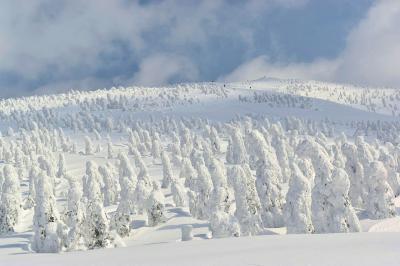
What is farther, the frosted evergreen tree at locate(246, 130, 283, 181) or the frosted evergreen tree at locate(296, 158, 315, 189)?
the frosted evergreen tree at locate(296, 158, 315, 189)

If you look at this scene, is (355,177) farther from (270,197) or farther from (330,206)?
(330,206)

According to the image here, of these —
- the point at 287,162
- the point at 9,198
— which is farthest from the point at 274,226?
the point at 287,162

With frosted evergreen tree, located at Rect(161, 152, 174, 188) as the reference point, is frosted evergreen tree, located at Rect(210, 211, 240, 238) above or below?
below

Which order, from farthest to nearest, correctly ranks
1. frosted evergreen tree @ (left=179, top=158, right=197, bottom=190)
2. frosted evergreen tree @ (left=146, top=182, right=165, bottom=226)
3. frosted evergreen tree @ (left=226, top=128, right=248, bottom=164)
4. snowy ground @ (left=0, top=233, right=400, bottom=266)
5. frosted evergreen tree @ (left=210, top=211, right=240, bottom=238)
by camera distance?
frosted evergreen tree @ (left=226, top=128, right=248, bottom=164), frosted evergreen tree @ (left=179, top=158, right=197, bottom=190), frosted evergreen tree @ (left=146, top=182, right=165, bottom=226), frosted evergreen tree @ (left=210, top=211, right=240, bottom=238), snowy ground @ (left=0, top=233, right=400, bottom=266)

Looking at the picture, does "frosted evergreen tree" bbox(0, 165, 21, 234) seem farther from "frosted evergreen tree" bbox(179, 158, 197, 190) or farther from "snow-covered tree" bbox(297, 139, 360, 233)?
"snow-covered tree" bbox(297, 139, 360, 233)

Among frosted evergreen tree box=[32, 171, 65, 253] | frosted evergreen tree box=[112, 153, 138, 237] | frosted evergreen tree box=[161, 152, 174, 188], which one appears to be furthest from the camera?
frosted evergreen tree box=[161, 152, 174, 188]

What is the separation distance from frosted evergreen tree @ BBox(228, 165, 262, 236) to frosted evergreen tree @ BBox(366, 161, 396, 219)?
16954 mm

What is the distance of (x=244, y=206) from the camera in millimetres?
66125

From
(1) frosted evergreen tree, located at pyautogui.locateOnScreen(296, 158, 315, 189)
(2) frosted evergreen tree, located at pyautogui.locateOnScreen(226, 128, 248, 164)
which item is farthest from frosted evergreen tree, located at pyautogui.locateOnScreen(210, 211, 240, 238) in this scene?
(2) frosted evergreen tree, located at pyautogui.locateOnScreen(226, 128, 248, 164)

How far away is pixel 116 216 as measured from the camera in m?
72.2

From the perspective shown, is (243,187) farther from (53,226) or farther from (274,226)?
(53,226)

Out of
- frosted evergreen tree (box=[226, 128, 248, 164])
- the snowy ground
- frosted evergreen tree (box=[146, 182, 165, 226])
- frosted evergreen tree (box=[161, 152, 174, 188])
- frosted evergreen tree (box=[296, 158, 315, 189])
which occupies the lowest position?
the snowy ground

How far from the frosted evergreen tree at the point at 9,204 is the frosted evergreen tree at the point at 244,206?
3984 centimetres

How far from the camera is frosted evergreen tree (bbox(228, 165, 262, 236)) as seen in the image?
63.3 m
